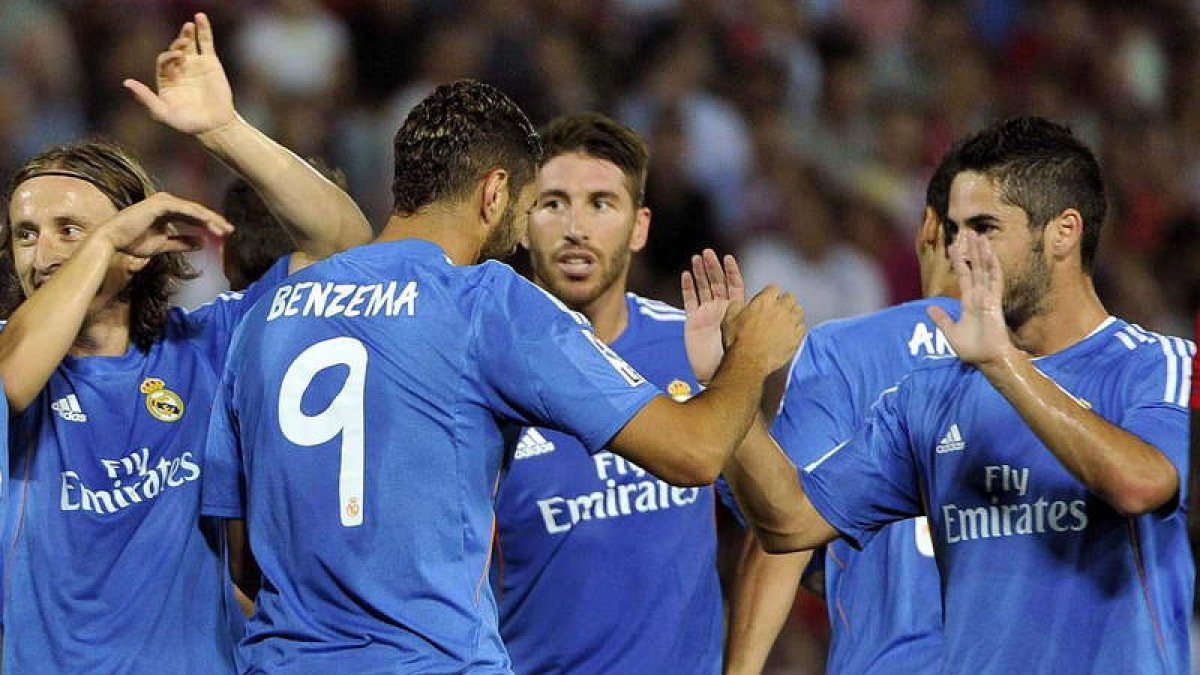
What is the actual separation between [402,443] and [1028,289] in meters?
1.78

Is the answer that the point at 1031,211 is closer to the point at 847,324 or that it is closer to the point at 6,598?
the point at 847,324

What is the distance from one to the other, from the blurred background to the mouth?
12.6ft

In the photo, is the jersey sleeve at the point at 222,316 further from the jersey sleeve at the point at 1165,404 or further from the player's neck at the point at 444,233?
→ the jersey sleeve at the point at 1165,404

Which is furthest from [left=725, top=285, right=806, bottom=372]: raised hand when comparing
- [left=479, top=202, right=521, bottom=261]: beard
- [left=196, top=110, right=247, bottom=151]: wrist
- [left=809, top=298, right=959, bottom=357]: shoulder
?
[left=809, top=298, right=959, bottom=357]: shoulder

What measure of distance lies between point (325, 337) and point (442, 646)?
0.79 metres

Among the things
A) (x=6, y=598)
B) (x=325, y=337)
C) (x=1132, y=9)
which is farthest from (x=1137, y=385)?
(x=1132, y=9)

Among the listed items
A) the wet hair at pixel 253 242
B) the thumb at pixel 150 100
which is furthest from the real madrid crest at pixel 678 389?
the thumb at pixel 150 100

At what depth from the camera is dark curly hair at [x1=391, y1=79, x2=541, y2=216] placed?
4836mm

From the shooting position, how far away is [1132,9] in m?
15.4

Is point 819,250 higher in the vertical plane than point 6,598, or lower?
higher

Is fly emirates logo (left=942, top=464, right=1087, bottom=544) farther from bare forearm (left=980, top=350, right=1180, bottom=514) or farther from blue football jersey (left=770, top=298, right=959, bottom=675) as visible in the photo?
blue football jersey (left=770, top=298, right=959, bottom=675)


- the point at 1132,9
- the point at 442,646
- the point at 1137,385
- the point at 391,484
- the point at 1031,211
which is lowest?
the point at 442,646

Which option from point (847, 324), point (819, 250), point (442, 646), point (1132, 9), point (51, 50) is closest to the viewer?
point (442, 646)

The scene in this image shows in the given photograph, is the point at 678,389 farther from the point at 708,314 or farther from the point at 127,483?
the point at 127,483
